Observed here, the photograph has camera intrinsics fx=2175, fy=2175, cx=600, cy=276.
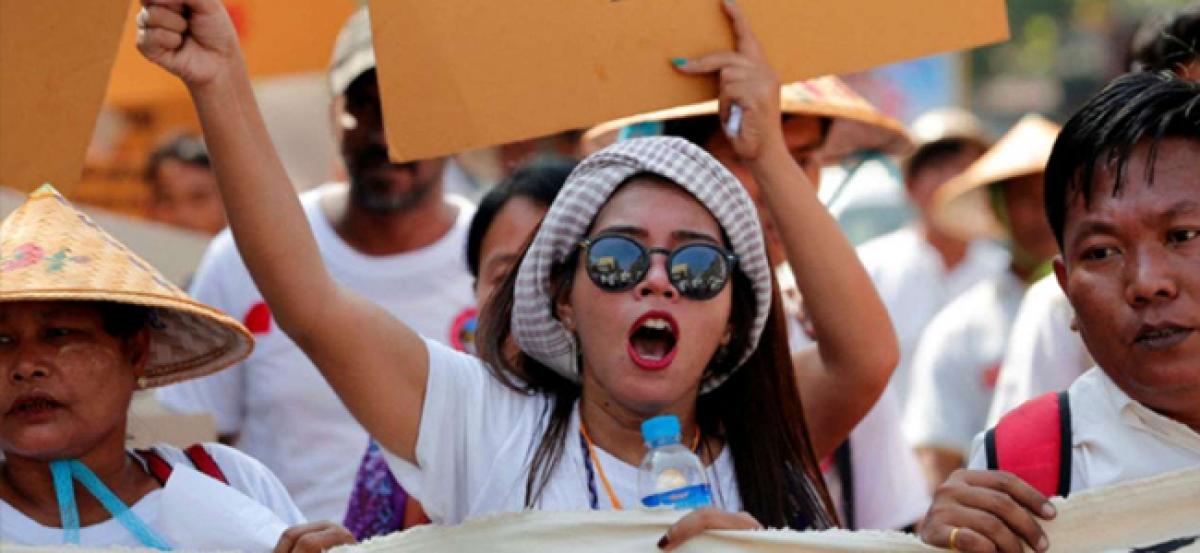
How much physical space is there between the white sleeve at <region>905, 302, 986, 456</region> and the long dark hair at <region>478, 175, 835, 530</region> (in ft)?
9.70

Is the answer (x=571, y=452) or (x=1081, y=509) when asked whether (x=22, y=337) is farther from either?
(x=1081, y=509)

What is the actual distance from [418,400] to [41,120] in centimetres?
86

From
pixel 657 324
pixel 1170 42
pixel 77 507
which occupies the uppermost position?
pixel 1170 42

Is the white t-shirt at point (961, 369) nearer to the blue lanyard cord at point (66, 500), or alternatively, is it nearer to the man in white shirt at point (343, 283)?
the man in white shirt at point (343, 283)

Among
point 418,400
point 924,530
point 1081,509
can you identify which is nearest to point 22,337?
point 418,400

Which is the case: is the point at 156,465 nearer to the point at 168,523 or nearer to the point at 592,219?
the point at 168,523

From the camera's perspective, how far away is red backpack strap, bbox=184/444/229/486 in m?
3.80

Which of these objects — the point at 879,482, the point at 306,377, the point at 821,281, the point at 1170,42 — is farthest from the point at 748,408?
the point at 306,377

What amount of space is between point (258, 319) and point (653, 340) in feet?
6.77

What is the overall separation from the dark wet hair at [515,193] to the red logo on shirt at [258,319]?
76cm

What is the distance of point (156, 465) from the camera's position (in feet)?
12.5

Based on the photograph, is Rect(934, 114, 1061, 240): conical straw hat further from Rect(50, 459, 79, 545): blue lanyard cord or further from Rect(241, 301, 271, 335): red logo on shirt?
Rect(50, 459, 79, 545): blue lanyard cord

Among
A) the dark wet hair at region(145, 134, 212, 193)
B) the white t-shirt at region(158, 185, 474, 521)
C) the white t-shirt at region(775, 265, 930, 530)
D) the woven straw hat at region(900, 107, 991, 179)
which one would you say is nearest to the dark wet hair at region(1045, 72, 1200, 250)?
the white t-shirt at region(775, 265, 930, 530)

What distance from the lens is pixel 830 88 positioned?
5148mm
